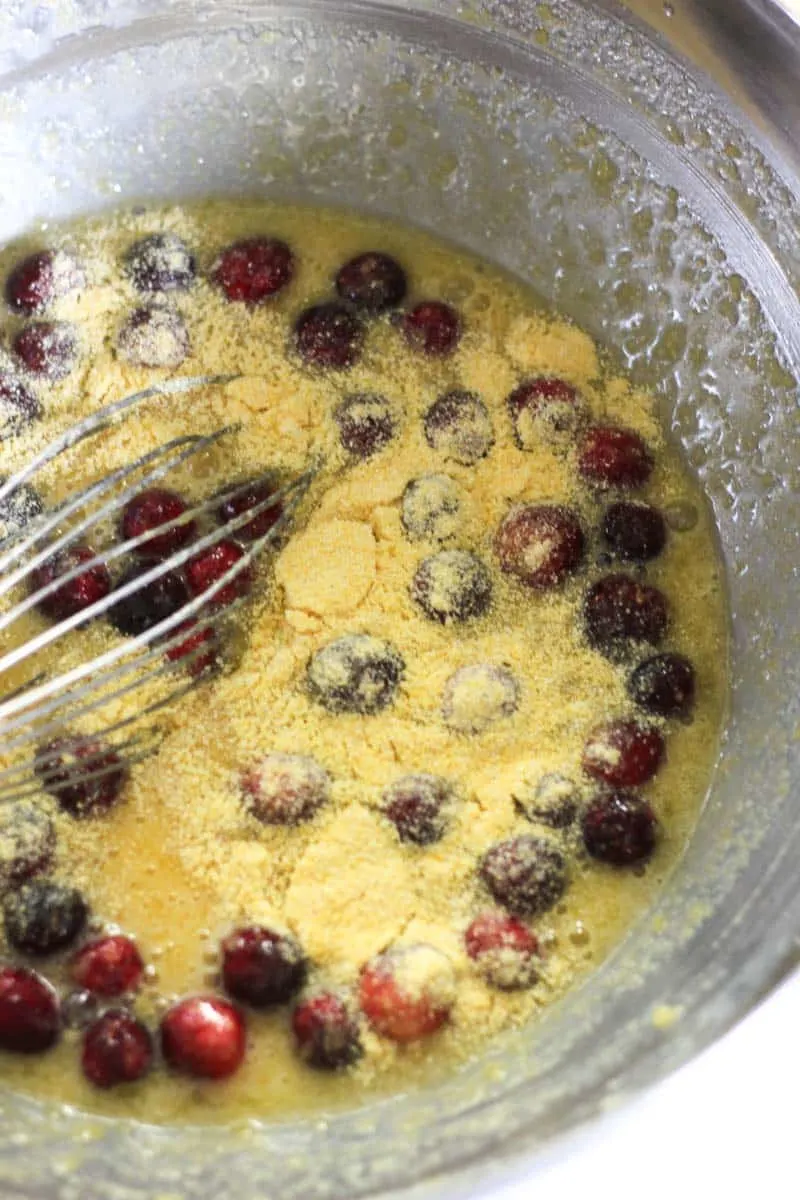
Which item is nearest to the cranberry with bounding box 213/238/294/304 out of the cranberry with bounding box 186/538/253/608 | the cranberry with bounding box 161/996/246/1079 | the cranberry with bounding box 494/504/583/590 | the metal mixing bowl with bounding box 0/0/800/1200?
the metal mixing bowl with bounding box 0/0/800/1200

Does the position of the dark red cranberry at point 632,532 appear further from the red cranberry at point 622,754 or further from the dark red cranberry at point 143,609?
the dark red cranberry at point 143,609

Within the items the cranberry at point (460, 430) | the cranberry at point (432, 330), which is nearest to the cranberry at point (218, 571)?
the cranberry at point (460, 430)

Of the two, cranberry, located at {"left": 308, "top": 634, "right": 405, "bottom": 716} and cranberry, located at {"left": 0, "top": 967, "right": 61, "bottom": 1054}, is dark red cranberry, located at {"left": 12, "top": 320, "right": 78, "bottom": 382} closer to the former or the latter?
cranberry, located at {"left": 308, "top": 634, "right": 405, "bottom": 716}

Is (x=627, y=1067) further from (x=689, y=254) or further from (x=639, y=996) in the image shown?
(x=689, y=254)

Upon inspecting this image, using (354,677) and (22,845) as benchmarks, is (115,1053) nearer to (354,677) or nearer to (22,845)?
(22,845)

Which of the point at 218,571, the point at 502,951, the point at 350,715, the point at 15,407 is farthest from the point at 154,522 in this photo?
the point at 502,951

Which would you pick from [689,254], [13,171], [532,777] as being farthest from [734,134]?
[13,171]
